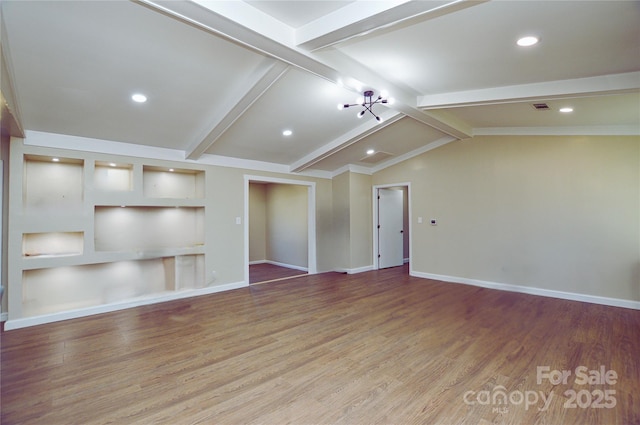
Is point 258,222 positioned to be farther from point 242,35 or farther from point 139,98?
point 242,35

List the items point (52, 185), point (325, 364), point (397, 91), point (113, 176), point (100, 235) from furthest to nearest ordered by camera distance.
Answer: point (113, 176) → point (100, 235) → point (52, 185) → point (397, 91) → point (325, 364)

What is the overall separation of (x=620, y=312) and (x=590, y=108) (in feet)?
9.02

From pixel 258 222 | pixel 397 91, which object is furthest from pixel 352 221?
pixel 397 91

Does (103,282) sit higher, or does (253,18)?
(253,18)

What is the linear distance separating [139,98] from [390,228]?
5888 millimetres

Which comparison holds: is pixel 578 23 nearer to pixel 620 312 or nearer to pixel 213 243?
pixel 620 312

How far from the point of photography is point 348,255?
6.85m

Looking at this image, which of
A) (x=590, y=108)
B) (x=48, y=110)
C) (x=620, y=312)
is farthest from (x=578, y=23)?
(x=48, y=110)

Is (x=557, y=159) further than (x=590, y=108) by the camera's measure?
Yes

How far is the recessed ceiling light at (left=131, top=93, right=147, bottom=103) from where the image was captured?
3323 mm

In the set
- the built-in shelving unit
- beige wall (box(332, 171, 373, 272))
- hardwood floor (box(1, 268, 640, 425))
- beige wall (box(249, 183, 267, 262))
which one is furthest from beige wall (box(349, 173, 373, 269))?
the built-in shelving unit

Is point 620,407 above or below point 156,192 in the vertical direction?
below

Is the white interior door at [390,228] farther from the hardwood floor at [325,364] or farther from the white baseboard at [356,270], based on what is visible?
the hardwood floor at [325,364]

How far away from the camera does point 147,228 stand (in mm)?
4945
